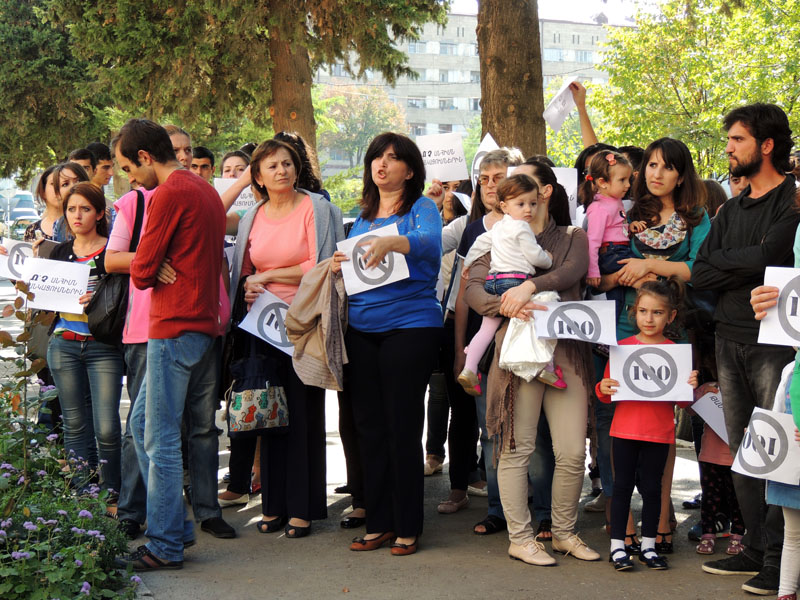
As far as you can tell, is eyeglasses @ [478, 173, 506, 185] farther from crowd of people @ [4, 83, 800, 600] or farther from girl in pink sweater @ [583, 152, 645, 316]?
girl in pink sweater @ [583, 152, 645, 316]

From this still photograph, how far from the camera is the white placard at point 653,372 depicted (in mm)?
5270

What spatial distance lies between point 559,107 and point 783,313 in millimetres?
3406

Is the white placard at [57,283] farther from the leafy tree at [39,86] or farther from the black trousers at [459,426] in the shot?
the leafy tree at [39,86]

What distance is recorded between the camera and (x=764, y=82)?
26.4 metres

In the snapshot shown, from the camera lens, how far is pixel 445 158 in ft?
24.5

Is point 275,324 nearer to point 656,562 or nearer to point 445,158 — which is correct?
point 445,158

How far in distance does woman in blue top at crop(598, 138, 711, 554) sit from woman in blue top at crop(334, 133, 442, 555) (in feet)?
3.56

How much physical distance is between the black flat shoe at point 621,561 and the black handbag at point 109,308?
308cm

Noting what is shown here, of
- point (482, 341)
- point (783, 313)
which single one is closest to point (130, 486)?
point (482, 341)

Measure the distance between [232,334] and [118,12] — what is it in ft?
36.8

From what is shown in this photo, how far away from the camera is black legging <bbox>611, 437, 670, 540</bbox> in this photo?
5.37 meters

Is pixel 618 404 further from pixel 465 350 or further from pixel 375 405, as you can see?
pixel 375 405

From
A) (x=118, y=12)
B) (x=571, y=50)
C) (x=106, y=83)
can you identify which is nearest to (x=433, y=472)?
(x=118, y=12)

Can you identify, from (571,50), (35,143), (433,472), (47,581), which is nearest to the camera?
(47,581)
